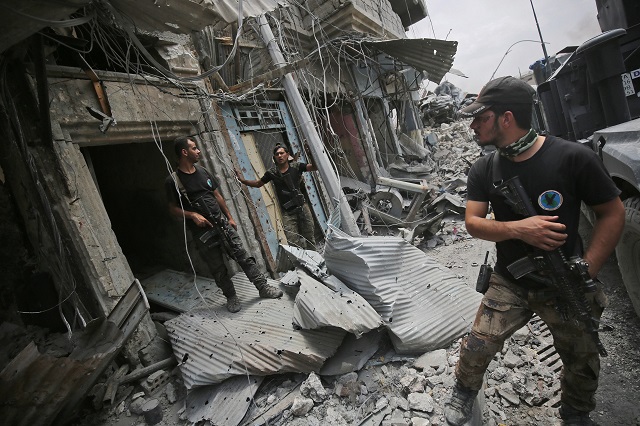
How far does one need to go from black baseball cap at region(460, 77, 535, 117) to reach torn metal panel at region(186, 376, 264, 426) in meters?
2.59

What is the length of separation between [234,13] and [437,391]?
3705 mm

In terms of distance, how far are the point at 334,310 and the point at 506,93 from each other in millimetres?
1971

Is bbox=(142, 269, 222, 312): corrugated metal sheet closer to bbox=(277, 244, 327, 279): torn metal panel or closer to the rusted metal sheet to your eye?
bbox=(277, 244, 327, 279): torn metal panel

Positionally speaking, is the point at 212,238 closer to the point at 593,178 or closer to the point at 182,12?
the point at 182,12

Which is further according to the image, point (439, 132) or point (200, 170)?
point (439, 132)

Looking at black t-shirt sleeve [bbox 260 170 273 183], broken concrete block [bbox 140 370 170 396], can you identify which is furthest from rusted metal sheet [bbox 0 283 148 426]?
black t-shirt sleeve [bbox 260 170 273 183]

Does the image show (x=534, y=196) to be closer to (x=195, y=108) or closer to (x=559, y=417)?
(x=559, y=417)

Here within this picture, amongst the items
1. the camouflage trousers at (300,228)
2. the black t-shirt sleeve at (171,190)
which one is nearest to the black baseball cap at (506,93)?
the black t-shirt sleeve at (171,190)

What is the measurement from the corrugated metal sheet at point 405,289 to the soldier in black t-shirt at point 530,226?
736 millimetres

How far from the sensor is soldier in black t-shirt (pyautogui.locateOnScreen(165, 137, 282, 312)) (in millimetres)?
3361

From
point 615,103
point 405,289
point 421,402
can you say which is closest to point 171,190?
point 405,289

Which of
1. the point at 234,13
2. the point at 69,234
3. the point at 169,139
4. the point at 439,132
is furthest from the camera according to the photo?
the point at 439,132

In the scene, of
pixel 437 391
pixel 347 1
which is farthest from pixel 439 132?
pixel 437 391

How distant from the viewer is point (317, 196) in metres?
6.41
